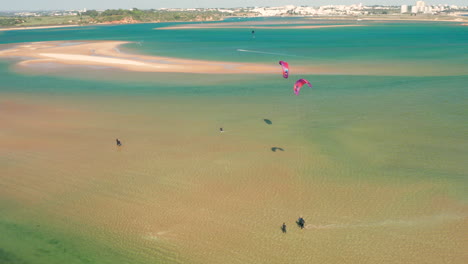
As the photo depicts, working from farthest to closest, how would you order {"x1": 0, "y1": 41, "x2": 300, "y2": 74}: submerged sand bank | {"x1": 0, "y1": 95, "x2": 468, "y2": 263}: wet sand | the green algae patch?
{"x1": 0, "y1": 41, "x2": 300, "y2": 74}: submerged sand bank, {"x1": 0, "y1": 95, "x2": 468, "y2": 263}: wet sand, the green algae patch

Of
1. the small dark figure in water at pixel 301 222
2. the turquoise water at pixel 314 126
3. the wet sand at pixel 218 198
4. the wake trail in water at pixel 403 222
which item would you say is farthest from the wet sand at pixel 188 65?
the small dark figure in water at pixel 301 222

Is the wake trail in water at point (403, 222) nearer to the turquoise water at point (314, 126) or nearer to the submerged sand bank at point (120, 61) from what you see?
the turquoise water at point (314, 126)

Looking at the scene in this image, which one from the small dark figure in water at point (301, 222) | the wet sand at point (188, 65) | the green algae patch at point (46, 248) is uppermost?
the wet sand at point (188, 65)

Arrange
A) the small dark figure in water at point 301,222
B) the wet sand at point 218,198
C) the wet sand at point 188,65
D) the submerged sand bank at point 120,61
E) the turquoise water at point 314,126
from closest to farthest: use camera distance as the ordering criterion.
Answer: the wet sand at point 218,198 → the turquoise water at point 314,126 → the small dark figure in water at point 301,222 → the wet sand at point 188,65 → the submerged sand bank at point 120,61

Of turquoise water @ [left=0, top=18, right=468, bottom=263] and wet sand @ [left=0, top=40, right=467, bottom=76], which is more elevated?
wet sand @ [left=0, top=40, right=467, bottom=76]

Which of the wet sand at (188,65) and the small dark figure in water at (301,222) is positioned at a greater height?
the wet sand at (188,65)

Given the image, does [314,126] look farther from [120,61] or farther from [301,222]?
[120,61]

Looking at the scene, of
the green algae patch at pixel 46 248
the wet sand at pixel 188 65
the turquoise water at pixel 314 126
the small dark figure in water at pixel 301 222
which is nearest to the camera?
the green algae patch at pixel 46 248

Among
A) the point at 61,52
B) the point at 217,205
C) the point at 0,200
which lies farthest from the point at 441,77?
the point at 61,52

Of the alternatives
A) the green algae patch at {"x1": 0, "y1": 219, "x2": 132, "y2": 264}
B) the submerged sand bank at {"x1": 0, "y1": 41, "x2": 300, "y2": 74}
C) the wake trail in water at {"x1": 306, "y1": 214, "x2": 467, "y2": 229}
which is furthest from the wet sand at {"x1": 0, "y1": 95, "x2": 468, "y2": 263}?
the submerged sand bank at {"x1": 0, "y1": 41, "x2": 300, "y2": 74}

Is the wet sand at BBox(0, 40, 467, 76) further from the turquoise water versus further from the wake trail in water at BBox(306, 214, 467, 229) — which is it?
the wake trail in water at BBox(306, 214, 467, 229)

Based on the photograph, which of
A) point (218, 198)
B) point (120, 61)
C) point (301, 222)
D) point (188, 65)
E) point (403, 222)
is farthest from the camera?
point (120, 61)

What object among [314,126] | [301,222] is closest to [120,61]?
[314,126]
